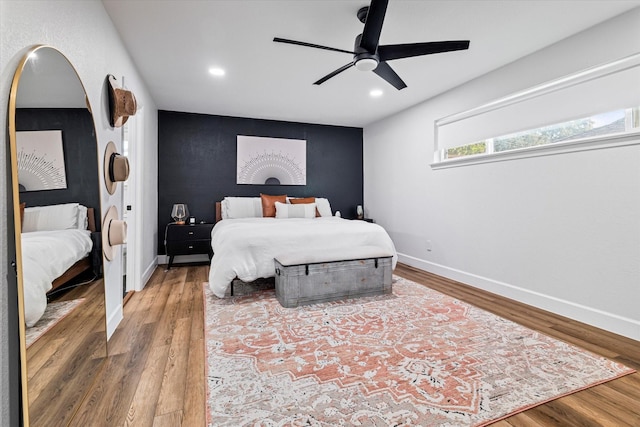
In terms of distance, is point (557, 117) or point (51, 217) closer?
point (51, 217)

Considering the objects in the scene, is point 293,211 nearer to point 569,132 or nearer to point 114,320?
point 114,320

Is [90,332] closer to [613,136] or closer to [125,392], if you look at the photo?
[125,392]

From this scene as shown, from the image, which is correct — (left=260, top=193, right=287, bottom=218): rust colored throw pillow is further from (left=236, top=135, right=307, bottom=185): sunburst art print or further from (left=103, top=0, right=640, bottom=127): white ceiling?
(left=103, top=0, right=640, bottom=127): white ceiling

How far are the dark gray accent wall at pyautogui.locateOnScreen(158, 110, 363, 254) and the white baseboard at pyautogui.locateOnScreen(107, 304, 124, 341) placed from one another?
250 cm

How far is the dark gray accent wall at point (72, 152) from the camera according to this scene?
1163mm

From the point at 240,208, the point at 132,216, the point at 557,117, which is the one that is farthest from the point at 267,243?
the point at 557,117

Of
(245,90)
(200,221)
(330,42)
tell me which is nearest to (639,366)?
(330,42)

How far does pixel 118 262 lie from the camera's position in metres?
2.44

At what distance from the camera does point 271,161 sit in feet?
17.3

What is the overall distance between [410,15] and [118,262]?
298cm

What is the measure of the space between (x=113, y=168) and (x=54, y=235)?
3.71ft

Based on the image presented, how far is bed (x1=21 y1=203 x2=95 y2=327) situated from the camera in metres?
1.09

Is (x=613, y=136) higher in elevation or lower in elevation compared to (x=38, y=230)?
higher

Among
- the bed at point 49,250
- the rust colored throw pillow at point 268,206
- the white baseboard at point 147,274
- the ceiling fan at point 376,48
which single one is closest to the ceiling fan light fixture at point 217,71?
the ceiling fan at point 376,48
